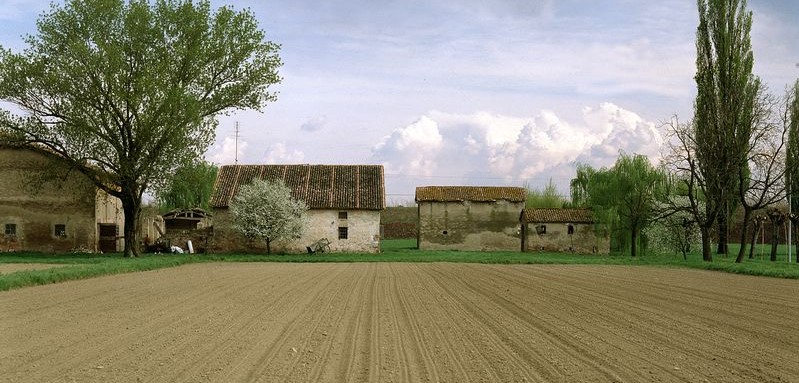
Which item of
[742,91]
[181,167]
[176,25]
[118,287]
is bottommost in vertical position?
[118,287]

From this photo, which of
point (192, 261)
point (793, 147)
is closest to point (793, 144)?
point (793, 147)

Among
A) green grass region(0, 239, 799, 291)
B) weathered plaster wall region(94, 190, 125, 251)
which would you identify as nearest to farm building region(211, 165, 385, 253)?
green grass region(0, 239, 799, 291)

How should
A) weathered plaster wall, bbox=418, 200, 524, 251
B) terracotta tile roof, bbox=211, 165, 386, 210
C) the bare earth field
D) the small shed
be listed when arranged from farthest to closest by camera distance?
weathered plaster wall, bbox=418, 200, 524, 251
the small shed
terracotta tile roof, bbox=211, 165, 386, 210
the bare earth field

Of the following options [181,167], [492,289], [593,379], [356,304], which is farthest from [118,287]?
[181,167]

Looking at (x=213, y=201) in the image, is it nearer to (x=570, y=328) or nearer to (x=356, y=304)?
(x=356, y=304)

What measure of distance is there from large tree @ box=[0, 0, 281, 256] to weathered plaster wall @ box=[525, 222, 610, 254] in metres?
27.7

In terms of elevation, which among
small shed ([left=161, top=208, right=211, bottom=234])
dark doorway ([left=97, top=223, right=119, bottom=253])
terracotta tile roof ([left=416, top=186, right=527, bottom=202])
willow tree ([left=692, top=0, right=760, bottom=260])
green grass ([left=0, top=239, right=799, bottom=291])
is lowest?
green grass ([left=0, top=239, right=799, bottom=291])

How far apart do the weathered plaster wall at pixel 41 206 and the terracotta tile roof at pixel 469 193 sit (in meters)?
27.5

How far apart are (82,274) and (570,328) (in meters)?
20.0

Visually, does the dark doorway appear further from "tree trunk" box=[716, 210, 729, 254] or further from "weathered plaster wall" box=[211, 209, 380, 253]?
"tree trunk" box=[716, 210, 729, 254]

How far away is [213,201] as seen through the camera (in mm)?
56062

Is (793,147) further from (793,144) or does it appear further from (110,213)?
(110,213)

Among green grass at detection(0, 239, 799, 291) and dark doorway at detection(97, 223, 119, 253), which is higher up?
dark doorway at detection(97, 223, 119, 253)

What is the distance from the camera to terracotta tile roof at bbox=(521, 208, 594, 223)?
6391 centimetres
